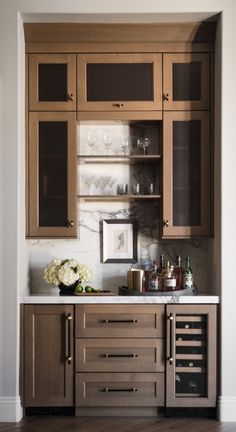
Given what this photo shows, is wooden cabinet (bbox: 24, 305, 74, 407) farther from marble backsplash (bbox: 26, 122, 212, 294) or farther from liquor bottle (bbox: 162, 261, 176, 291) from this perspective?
liquor bottle (bbox: 162, 261, 176, 291)

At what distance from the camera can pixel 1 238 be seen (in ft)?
11.4

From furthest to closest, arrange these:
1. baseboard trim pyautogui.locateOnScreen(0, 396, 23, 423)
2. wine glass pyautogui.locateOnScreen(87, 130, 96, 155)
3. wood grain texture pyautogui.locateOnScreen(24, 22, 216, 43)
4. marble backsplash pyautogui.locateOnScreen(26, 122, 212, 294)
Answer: marble backsplash pyautogui.locateOnScreen(26, 122, 212, 294), wine glass pyautogui.locateOnScreen(87, 130, 96, 155), wood grain texture pyautogui.locateOnScreen(24, 22, 216, 43), baseboard trim pyautogui.locateOnScreen(0, 396, 23, 423)

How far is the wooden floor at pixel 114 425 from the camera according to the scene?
330 centimetres

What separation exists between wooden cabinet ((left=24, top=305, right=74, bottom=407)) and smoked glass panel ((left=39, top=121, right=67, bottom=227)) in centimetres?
64

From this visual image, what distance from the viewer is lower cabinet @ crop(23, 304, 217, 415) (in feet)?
11.5

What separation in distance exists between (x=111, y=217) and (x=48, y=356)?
1163 mm

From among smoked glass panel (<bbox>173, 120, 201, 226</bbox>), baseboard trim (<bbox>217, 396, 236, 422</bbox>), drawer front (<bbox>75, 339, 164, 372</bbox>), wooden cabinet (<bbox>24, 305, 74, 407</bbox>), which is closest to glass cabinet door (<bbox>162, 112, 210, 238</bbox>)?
smoked glass panel (<bbox>173, 120, 201, 226</bbox>)

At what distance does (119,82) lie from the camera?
12.1 feet

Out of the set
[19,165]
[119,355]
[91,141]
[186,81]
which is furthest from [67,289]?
[186,81]

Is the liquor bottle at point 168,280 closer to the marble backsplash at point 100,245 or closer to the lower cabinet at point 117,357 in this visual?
the lower cabinet at point 117,357

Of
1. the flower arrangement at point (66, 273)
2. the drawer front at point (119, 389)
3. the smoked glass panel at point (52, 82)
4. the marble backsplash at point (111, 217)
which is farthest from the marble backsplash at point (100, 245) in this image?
the smoked glass panel at point (52, 82)

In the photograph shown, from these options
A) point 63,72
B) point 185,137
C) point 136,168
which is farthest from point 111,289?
point 63,72

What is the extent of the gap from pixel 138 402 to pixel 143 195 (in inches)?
56.7

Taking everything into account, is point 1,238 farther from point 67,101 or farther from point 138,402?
point 138,402
